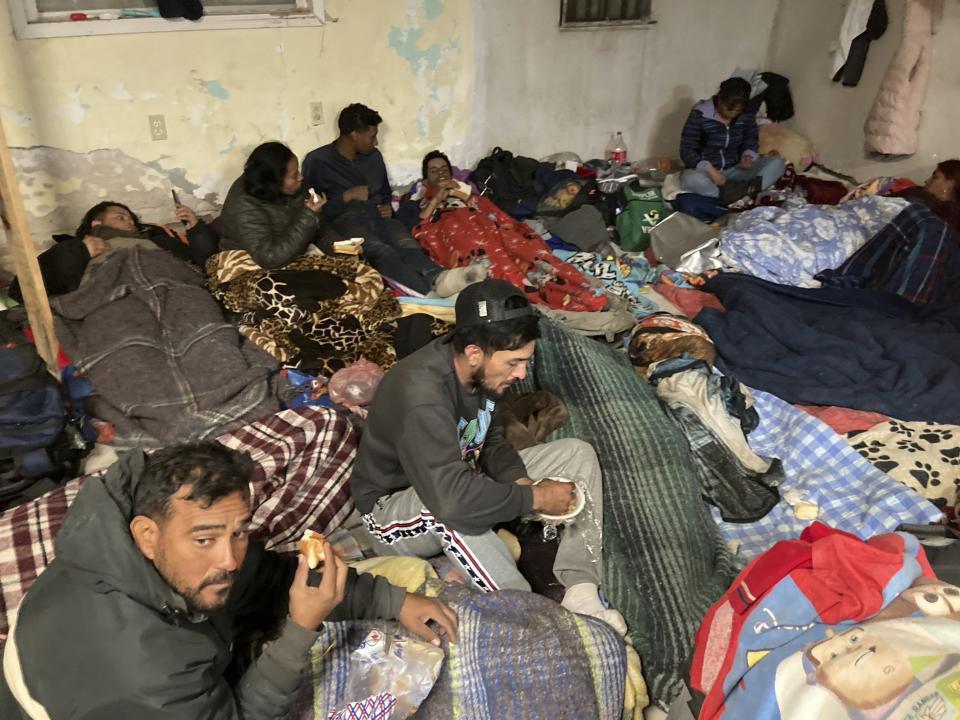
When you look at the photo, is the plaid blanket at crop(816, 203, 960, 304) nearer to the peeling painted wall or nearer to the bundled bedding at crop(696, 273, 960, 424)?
the bundled bedding at crop(696, 273, 960, 424)

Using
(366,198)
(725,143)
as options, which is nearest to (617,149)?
(725,143)

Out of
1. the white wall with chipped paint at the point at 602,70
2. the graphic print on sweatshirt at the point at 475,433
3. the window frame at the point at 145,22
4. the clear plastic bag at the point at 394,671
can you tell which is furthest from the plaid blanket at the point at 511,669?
the white wall with chipped paint at the point at 602,70

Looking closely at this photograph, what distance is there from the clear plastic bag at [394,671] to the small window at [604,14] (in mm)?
4634

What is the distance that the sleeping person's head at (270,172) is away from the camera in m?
3.59

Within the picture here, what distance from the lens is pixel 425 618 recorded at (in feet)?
5.83

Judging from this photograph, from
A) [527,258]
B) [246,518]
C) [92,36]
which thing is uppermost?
[92,36]

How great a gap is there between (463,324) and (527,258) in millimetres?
2241

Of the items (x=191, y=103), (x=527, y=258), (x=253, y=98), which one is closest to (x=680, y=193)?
(x=527, y=258)

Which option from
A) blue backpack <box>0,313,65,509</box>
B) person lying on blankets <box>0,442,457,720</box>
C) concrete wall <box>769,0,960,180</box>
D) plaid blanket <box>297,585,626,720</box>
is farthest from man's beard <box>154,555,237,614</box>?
concrete wall <box>769,0,960,180</box>

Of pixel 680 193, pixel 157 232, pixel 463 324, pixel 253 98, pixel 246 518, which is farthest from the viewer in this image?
pixel 680 193

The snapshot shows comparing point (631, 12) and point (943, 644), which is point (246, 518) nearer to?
point (943, 644)

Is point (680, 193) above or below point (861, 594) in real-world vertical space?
below

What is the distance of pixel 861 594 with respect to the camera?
1.13 metres

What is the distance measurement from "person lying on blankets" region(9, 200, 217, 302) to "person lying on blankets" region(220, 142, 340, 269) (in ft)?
0.43
